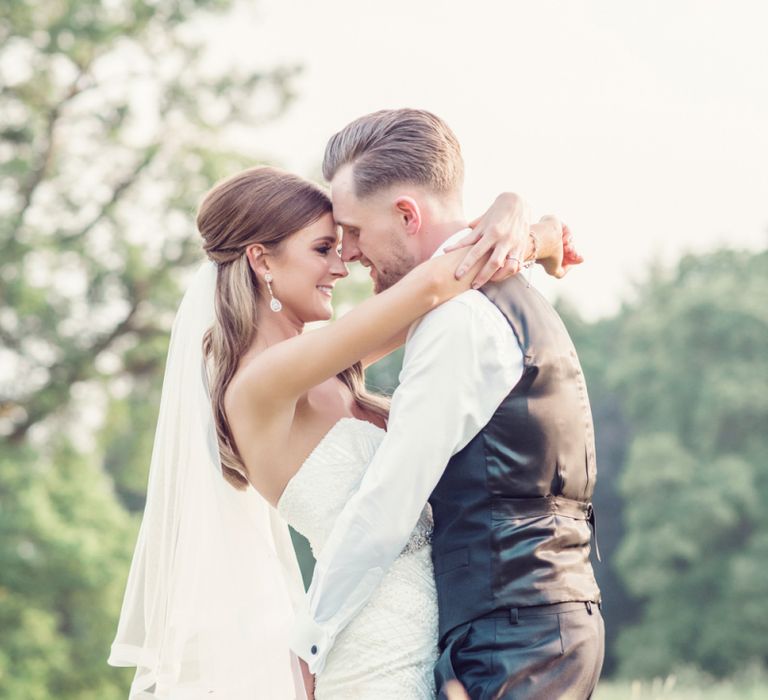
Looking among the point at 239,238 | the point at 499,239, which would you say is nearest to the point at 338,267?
the point at 239,238

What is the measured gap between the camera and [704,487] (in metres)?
24.8

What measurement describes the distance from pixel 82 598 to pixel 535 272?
1390cm

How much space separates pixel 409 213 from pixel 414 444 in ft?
2.66

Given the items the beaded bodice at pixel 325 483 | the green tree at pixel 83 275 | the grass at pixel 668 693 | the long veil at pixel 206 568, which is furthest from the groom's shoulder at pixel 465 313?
the green tree at pixel 83 275

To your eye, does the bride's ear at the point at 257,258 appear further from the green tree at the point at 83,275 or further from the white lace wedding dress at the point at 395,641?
the green tree at the point at 83,275

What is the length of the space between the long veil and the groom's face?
Result: 575 millimetres

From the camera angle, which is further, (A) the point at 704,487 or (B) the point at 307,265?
(A) the point at 704,487

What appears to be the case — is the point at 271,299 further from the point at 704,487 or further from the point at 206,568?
the point at 704,487

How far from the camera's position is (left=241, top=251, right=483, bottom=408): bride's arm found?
313 centimetres

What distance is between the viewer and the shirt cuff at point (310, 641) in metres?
3.07

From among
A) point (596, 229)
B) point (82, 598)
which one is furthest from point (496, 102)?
point (82, 598)

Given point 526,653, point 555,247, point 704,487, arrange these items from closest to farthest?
point 526,653, point 555,247, point 704,487

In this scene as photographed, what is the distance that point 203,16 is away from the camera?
17375 mm

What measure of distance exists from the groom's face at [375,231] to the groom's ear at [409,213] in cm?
1
